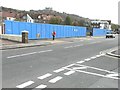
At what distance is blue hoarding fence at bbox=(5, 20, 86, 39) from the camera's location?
35.6m

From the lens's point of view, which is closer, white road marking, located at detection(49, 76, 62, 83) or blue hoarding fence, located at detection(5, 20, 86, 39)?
white road marking, located at detection(49, 76, 62, 83)

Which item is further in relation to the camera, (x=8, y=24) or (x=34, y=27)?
(x=34, y=27)

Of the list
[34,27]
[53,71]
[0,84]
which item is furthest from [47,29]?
[0,84]

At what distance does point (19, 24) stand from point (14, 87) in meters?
29.9

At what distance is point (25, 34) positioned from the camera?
98.4ft

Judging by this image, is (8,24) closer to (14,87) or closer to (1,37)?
(1,37)

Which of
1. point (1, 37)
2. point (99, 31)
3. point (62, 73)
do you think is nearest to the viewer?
point (62, 73)

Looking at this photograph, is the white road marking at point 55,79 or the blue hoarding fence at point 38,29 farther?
the blue hoarding fence at point 38,29

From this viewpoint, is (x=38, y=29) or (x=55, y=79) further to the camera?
(x=38, y=29)

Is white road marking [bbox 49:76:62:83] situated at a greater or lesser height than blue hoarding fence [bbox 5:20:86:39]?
lesser

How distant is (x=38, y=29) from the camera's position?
41938mm

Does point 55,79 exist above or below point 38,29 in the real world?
below

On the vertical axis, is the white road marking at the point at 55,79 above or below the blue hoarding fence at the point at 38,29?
below

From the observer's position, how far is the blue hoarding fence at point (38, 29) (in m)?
35.6
